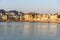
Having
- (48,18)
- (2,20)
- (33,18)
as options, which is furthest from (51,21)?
(2,20)

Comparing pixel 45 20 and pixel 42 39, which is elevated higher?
pixel 42 39

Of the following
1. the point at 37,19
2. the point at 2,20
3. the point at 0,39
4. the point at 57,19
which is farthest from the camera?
the point at 2,20

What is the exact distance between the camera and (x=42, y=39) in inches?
1060

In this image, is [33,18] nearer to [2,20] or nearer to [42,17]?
[42,17]

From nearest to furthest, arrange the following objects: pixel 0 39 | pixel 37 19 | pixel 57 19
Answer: pixel 0 39, pixel 57 19, pixel 37 19

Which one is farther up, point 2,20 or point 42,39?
point 42,39

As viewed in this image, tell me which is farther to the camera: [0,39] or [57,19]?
[57,19]

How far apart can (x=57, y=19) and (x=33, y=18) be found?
12.3 meters

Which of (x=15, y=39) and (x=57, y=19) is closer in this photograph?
(x=15, y=39)

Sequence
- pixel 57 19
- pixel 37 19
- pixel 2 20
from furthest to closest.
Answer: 1. pixel 2 20
2. pixel 37 19
3. pixel 57 19

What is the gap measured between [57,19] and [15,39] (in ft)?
245

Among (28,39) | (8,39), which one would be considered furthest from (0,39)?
(28,39)

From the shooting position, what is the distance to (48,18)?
10394 centimetres

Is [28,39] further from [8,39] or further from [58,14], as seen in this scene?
[58,14]
